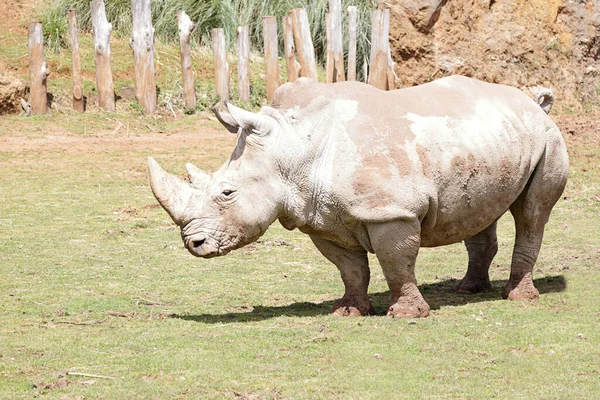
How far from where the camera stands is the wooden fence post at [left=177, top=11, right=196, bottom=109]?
18672 millimetres

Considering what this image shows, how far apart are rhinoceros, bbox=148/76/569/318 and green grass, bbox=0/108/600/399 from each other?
0.56 metres

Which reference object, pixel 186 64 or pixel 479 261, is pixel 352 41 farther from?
pixel 479 261

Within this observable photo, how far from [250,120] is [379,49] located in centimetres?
1206

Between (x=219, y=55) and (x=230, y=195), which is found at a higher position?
(x=230, y=195)

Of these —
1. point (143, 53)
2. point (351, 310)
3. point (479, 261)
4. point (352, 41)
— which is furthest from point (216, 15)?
point (351, 310)

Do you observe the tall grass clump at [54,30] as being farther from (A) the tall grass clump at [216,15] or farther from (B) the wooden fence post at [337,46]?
(B) the wooden fence post at [337,46]

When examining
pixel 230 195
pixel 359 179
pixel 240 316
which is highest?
pixel 359 179

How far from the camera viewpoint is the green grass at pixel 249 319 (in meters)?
6.78

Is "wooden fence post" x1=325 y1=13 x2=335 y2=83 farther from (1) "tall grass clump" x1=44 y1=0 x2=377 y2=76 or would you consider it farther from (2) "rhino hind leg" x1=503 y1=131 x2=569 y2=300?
(2) "rhino hind leg" x1=503 y1=131 x2=569 y2=300

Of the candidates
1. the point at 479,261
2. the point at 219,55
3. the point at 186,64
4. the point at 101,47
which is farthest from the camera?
the point at 219,55

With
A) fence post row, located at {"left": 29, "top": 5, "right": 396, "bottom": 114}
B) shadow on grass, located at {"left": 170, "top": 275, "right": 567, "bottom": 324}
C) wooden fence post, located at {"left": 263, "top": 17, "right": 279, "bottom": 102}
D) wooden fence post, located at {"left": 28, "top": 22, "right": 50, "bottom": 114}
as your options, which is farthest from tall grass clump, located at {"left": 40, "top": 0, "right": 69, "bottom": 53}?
shadow on grass, located at {"left": 170, "top": 275, "right": 567, "bottom": 324}

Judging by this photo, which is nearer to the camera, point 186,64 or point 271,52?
point 186,64

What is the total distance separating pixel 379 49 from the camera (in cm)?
2000

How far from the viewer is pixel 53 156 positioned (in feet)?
52.4
